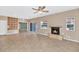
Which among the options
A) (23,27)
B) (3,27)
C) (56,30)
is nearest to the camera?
(23,27)

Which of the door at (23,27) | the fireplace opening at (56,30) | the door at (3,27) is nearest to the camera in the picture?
the door at (23,27)

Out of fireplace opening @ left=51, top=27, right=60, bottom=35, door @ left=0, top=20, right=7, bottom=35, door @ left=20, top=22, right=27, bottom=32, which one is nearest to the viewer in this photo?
door @ left=20, top=22, right=27, bottom=32

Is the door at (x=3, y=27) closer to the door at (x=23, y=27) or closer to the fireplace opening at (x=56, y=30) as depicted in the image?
the door at (x=23, y=27)

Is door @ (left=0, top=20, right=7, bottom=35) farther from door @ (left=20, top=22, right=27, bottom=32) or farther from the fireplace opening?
the fireplace opening

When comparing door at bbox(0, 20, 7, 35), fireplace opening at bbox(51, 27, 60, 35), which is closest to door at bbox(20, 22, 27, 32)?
door at bbox(0, 20, 7, 35)

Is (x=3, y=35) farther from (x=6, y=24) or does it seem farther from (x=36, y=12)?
(x=36, y=12)

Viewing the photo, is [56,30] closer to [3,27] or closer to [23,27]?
[23,27]

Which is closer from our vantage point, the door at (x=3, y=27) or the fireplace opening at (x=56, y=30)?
the door at (x=3, y=27)

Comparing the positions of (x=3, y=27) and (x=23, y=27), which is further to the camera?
(x=3, y=27)

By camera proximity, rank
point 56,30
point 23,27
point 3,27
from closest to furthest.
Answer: point 23,27
point 3,27
point 56,30

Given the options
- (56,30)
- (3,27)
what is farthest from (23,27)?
(56,30)

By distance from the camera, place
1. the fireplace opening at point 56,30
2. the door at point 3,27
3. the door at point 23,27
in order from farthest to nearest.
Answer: the fireplace opening at point 56,30
the door at point 3,27
the door at point 23,27

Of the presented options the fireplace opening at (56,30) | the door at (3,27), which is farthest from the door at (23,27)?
the fireplace opening at (56,30)

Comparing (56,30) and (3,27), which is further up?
(3,27)
